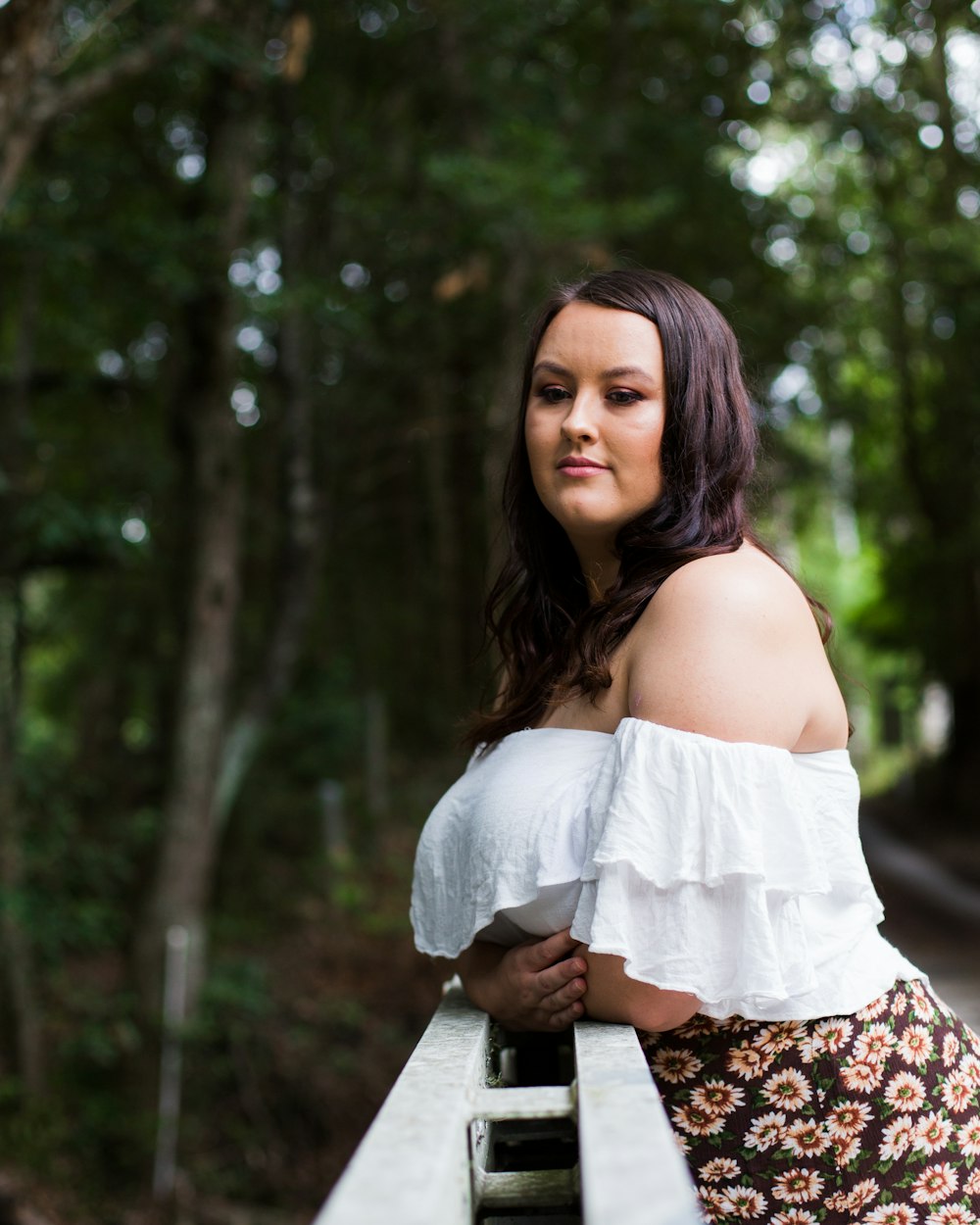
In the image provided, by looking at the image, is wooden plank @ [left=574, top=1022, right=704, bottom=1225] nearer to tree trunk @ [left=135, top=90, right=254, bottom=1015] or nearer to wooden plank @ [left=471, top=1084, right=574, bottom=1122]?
wooden plank @ [left=471, top=1084, right=574, bottom=1122]

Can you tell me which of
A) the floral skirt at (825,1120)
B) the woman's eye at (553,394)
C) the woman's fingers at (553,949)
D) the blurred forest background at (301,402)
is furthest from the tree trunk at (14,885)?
the floral skirt at (825,1120)

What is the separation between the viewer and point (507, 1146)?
1717 mm

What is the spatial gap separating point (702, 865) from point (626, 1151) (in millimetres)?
523

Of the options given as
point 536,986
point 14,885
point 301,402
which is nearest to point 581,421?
point 536,986

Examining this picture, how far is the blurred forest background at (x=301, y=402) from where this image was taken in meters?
8.05

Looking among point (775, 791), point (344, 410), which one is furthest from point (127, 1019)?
point (775, 791)

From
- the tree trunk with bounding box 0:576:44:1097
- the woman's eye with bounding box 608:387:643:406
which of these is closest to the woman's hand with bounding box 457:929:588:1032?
the woman's eye with bounding box 608:387:643:406

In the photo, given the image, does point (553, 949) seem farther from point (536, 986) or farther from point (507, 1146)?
point (507, 1146)

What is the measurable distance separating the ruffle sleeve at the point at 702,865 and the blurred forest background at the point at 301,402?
9.70 feet

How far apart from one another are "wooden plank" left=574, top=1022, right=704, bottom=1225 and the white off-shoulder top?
175 millimetres

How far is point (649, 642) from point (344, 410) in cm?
959

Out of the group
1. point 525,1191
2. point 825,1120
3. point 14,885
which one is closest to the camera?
point 525,1191

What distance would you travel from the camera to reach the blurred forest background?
8047 mm

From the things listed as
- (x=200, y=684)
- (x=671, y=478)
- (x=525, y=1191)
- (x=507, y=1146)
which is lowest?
(x=200, y=684)
